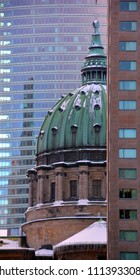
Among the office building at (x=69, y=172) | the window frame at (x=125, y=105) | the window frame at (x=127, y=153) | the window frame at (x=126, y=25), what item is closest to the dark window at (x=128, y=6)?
the window frame at (x=126, y=25)

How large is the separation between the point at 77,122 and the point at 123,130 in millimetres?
50374

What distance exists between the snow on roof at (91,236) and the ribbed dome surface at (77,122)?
52.6 ft

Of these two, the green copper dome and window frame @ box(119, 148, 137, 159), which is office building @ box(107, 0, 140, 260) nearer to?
window frame @ box(119, 148, 137, 159)

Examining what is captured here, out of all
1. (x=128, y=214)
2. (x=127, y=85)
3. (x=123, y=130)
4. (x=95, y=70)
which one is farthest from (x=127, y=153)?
(x=95, y=70)

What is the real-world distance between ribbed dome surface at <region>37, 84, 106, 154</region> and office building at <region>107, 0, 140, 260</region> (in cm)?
4646

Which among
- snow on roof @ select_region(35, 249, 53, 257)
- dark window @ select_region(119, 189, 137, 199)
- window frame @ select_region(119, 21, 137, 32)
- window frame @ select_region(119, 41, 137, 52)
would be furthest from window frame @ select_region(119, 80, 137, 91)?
snow on roof @ select_region(35, 249, 53, 257)

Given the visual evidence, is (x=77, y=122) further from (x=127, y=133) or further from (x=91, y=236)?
(x=127, y=133)

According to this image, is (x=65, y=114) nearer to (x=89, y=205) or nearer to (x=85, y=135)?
Answer: (x=85, y=135)

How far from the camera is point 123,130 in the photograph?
297ft

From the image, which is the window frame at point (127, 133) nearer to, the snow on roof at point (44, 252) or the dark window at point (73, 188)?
the snow on roof at point (44, 252)

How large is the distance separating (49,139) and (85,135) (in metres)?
6.70

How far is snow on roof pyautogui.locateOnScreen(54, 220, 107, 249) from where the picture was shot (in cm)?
11944

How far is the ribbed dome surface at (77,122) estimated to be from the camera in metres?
139
